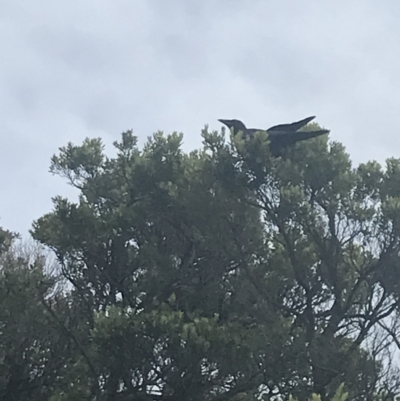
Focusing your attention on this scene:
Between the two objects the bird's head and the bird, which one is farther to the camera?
Answer: the bird's head

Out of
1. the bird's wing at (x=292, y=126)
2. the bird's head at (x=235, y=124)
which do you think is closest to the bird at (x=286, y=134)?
the bird's wing at (x=292, y=126)

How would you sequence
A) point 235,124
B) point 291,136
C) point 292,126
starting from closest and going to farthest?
point 291,136 < point 292,126 < point 235,124

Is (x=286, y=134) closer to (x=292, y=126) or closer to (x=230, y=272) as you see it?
(x=292, y=126)

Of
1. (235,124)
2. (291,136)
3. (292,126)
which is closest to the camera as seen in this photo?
(291,136)

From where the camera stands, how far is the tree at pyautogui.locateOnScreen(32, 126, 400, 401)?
34.7ft

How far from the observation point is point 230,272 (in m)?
12.9

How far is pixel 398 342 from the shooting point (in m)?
11.7

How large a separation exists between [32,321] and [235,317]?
326 centimetres

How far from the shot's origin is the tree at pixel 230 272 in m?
10.6

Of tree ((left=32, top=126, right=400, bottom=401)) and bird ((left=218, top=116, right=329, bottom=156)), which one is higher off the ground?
bird ((left=218, top=116, right=329, bottom=156))

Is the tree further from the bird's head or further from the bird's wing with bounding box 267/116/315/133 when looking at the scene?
the bird's head

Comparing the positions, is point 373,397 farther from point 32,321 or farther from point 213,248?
point 32,321

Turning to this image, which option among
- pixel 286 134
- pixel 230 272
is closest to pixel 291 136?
pixel 286 134

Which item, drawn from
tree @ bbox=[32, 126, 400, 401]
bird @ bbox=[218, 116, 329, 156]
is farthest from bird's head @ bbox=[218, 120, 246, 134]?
tree @ bbox=[32, 126, 400, 401]
